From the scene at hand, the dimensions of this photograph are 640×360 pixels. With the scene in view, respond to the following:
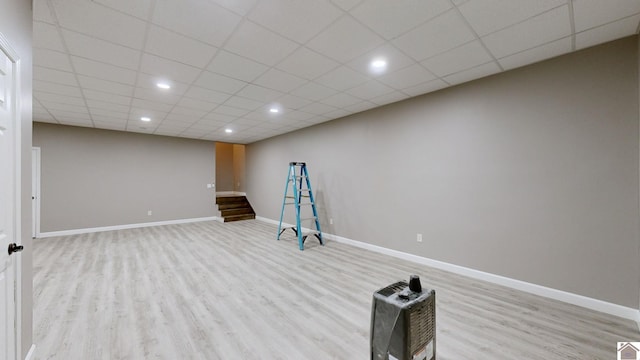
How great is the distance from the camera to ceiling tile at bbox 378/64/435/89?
295cm

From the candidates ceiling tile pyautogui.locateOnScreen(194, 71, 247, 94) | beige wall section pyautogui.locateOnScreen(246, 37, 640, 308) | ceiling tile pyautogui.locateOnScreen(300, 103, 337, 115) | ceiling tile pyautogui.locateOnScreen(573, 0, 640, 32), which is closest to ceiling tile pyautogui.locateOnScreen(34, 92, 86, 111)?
ceiling tile pyautogui.locateOnScreen(194, 71, 247, 94)

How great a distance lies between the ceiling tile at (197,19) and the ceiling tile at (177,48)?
0.11 metres

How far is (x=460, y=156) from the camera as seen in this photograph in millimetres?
3412

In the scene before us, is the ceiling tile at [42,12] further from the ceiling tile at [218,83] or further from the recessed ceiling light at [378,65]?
the recessed ceiling light at [378,65]

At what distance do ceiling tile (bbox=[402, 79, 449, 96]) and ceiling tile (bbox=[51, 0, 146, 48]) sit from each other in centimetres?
315

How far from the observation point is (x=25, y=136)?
1592 millimetres

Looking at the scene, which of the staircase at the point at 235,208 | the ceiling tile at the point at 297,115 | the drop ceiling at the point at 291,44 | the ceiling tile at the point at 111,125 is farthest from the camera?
the staircase at the point at 235,208

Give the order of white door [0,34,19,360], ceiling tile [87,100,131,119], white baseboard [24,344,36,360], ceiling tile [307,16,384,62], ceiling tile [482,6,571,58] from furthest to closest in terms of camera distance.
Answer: ceiling tile [87,100,131,119]
ceiling tile [307,16,384,62]
ceiling tile [482,6,571,58]
white baseboard [24,344,36,360]
white door [0,34,19,360]

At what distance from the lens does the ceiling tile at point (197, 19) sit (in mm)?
1857

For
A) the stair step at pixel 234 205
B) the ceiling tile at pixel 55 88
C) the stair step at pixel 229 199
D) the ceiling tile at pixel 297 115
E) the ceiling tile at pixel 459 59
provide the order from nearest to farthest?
the ceiling tile at pixel 459 59, the ceiling tile at pixel 55 88, the ceiling tile at pixel 297 115, the stair step at pixel 234 205, the stair step at pixel 229 199

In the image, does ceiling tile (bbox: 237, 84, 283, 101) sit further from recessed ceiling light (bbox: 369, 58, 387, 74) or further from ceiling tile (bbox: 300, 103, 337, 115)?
recessed ceiling light (bbox: 369, 58, 387, 74)

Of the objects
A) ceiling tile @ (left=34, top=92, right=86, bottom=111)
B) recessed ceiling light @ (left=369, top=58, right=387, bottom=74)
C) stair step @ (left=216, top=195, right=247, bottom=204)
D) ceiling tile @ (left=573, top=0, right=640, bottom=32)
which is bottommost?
stair step @ (left=216, top=195, right=247, bottom=204)

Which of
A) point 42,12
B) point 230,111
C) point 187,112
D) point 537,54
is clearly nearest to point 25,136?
point 42,12

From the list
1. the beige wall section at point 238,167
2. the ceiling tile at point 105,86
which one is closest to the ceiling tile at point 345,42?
the ceiling tile at point 105,86
